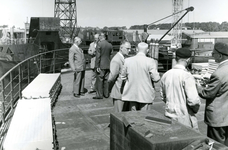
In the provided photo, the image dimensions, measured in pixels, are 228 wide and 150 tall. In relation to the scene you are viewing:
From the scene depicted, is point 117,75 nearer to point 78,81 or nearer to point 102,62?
point 102,62

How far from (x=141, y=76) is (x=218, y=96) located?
4.36 ft

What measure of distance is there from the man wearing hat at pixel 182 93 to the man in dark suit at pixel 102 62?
4.16 metres

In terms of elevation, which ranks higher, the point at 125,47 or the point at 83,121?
the point at 125,47

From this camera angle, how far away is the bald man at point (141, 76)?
430cm

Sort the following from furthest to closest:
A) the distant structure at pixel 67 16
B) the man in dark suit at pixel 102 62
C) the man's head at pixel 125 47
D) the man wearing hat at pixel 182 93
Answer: the distant structure at pixel 67 16, the man in dark suit at pixel 102 62, the man's head at pixel 125 47, the man wearing hat at pixel 182 93

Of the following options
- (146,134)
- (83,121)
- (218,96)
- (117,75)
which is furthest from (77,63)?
(146,134)

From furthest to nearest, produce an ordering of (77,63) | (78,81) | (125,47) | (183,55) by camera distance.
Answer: (78,81)
(77,63)
(125,47)
(183,55)

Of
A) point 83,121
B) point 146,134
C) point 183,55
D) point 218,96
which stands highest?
point 183,55

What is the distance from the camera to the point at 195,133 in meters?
2.41

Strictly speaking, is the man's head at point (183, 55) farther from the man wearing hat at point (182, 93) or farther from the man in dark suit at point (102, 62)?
the man in dark suit at point (102, 62)

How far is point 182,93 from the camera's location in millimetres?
3250

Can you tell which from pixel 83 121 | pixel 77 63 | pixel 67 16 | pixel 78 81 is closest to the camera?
pixel 83 121

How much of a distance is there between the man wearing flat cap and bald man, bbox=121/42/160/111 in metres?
1.08

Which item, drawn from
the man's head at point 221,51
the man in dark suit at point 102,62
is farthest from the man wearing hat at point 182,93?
the man in dark suit at point 102,62
